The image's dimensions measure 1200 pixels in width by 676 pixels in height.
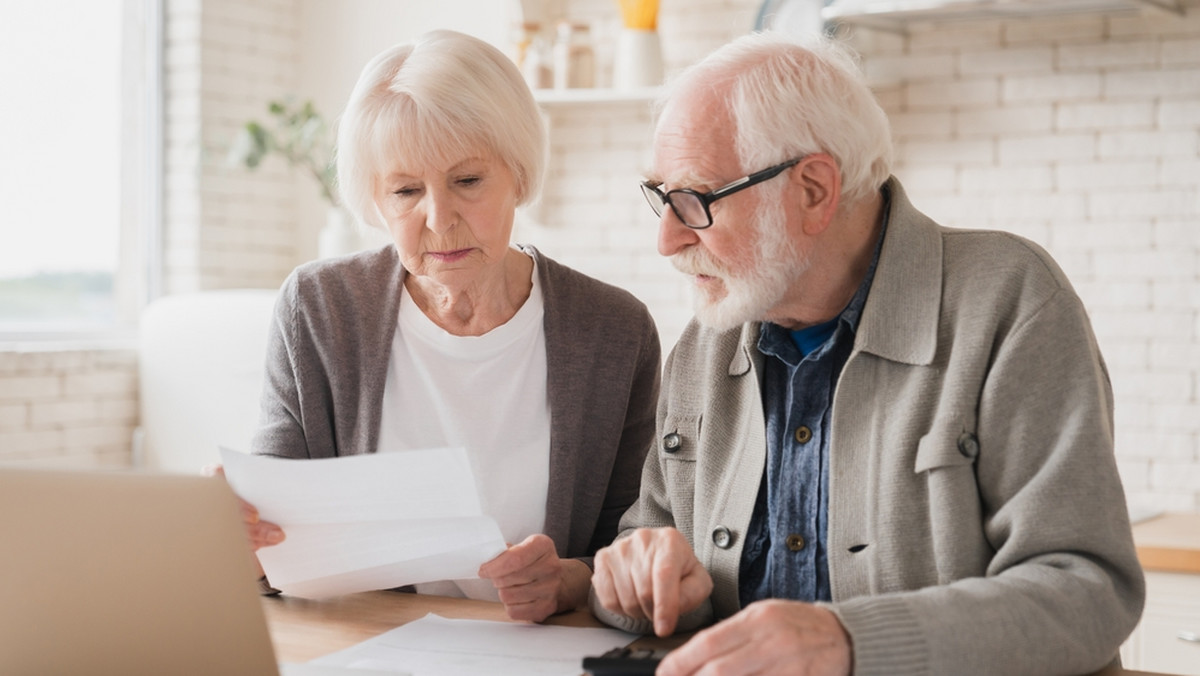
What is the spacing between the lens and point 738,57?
5.09 ft

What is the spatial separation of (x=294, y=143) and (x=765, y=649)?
11.5 ft

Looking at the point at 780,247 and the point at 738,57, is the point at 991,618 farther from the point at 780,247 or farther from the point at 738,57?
the point at 738,57

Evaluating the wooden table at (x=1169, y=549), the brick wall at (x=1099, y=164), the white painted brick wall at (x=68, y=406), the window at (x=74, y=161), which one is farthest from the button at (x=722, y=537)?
the window at (x=74, y=161)

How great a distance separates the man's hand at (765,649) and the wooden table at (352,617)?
325 mm

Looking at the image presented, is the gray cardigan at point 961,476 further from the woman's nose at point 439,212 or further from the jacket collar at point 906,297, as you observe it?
the woman's nose at point 439,212

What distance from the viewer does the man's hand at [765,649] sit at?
1.09 metres

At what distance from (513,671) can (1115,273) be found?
2471mm

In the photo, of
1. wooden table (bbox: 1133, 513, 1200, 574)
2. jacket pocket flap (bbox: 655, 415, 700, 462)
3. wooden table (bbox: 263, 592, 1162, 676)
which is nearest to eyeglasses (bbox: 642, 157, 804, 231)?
jacket pocket flap (bbox: 655, 415, 700, 462)

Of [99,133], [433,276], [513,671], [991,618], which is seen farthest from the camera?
[99,133]

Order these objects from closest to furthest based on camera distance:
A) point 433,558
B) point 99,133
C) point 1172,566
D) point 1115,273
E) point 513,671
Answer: point 513,671 → point 433,558 → point 1172,566 → point 1115,273 → point 99,133

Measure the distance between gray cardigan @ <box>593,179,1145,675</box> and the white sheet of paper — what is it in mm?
67

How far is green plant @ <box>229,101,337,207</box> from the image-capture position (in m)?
4.21

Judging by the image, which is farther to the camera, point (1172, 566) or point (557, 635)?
point (1172, 566)

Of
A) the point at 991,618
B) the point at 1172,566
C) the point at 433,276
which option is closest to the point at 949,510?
the point at 991,618
